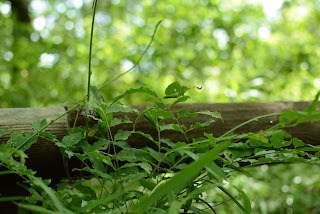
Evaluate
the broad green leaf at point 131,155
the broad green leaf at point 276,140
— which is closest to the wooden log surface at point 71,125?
the broad green leaf at point 276,140

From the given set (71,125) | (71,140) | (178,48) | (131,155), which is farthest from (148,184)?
(178,48)

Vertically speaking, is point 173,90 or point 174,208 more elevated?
point 173,90

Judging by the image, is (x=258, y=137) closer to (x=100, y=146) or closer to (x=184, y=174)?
(x=184, y=174)

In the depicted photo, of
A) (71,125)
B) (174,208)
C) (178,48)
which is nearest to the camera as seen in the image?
(174,208)

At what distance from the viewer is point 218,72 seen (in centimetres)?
287

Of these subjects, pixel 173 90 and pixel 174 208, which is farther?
pixel 173 90

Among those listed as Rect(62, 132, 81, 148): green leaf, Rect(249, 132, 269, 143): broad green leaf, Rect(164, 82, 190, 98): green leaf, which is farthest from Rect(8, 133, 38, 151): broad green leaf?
Rect(249, 132, 269, 143): broad green leaf

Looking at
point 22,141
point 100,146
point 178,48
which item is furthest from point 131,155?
point 178,48

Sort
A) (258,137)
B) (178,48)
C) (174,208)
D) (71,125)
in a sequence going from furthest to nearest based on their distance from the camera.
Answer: (178,48) < (71,125) < (258,137) < (174,208)

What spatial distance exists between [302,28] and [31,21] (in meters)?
2.57

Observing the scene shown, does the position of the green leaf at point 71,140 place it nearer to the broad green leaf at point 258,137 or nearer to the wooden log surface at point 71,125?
the wooden log surface at point 71,125

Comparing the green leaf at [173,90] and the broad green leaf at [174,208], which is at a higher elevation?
the green leaf at [173,90]

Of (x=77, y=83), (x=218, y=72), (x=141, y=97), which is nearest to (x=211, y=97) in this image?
(x=218, y=72)

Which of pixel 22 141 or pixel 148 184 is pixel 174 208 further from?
pixel 22 141
